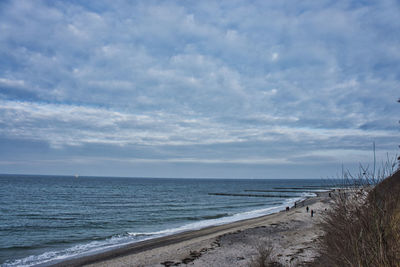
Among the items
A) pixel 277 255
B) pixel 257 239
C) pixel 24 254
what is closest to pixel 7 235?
pixel 24 254

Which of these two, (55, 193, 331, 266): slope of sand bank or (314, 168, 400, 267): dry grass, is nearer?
(314, 168, 400, 267): dry grass

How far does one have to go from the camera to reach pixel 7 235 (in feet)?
86.7

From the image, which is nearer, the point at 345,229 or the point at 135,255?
the point at 345,229

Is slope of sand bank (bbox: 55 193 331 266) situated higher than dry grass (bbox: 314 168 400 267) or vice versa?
dry grass (bbox: 314 168 400 267)

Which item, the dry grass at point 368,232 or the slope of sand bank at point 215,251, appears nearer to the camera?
the dry grass at point 368,232

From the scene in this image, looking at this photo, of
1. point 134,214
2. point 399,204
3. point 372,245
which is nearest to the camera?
point 372,245

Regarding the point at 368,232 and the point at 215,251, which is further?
the point at 215,251

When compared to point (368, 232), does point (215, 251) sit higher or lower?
lower

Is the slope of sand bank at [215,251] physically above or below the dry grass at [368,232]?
below

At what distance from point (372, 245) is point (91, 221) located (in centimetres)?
3555

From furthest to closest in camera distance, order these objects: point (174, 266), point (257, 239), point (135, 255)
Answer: point (257, 239), point (135, 255), point (174, 266)

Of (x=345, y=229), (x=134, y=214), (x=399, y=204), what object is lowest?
(x=134, y=214)

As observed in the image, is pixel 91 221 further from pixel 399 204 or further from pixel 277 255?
pixel 399 204

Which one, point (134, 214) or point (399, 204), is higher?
point (399, 204)
